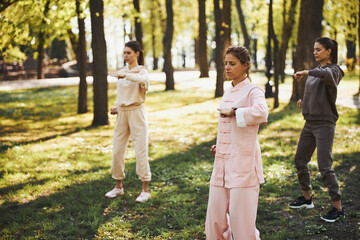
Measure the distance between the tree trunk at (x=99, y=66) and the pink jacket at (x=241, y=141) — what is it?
9064mm

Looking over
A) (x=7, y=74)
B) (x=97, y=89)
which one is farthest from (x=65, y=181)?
(x=7, y=74)

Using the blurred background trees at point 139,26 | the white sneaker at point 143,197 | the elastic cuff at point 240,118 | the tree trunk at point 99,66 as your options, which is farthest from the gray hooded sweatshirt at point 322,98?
the tree trunk at point 99,66

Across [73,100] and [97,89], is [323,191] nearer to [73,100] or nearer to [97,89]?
[97,89]

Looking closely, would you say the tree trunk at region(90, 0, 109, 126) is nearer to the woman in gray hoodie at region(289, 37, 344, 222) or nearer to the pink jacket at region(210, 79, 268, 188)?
the woman in gray hoodie at region(289, 37, 344, 222)

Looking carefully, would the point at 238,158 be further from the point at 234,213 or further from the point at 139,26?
the point at 139,26

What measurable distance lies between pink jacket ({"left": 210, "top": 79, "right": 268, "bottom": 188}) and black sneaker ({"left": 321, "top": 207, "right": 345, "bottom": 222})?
2.02m

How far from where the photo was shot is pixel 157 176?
23.3 feet

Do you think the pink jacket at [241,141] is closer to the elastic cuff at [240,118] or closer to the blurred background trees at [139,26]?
the elastic cuff at [240,118]

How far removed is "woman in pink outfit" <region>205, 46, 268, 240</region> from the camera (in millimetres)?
3119

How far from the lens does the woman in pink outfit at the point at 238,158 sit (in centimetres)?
312

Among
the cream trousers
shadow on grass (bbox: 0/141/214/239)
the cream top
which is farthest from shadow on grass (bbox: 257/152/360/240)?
the cream top

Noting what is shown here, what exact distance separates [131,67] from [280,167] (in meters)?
3.73

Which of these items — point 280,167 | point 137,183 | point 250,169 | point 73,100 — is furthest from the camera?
point 73,100

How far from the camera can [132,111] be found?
217 inches
